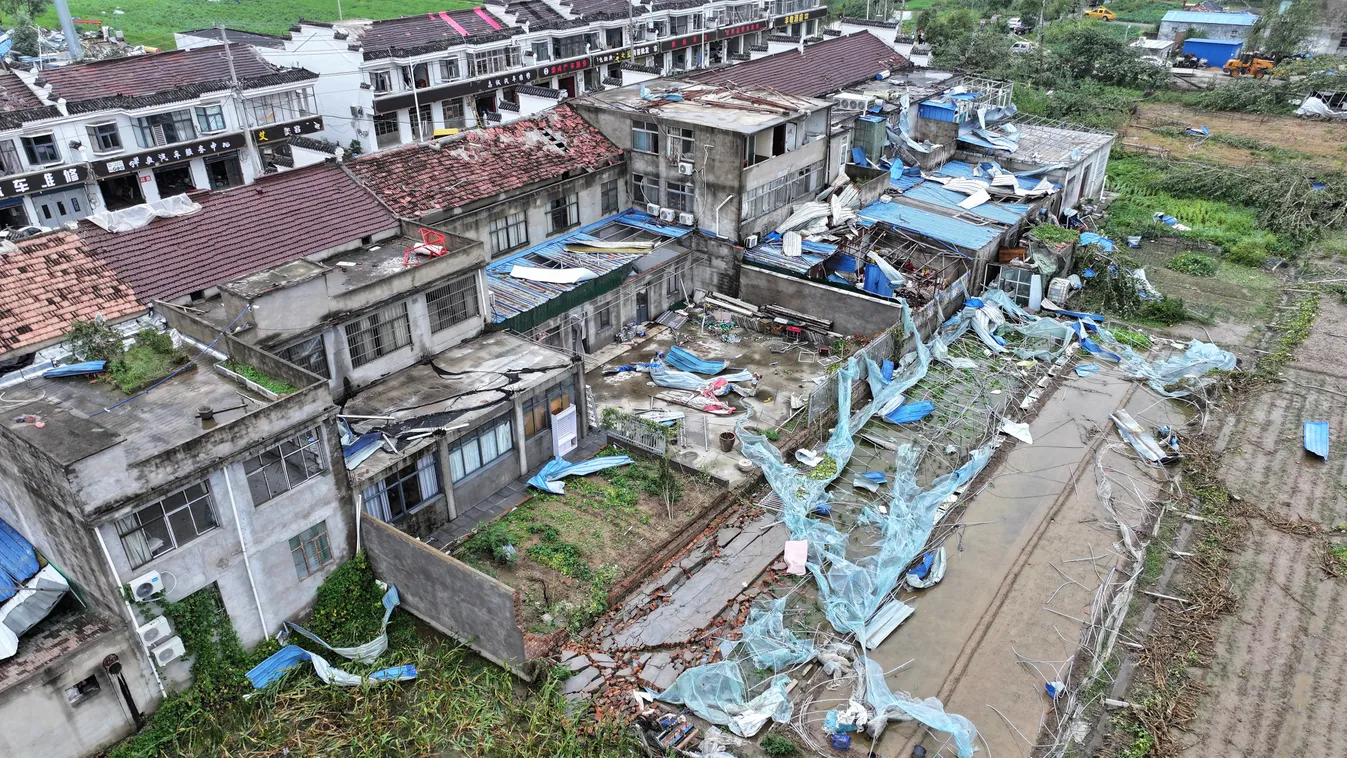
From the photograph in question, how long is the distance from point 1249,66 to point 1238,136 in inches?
780

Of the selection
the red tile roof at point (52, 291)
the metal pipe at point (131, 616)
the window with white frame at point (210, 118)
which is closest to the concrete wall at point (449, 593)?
the metal pipe at point (131, 616)

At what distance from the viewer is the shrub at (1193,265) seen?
41938 millimetres

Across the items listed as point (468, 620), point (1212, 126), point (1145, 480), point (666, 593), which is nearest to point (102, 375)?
point (468, 620)

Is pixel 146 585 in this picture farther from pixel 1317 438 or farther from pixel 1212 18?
pixel 1212 18

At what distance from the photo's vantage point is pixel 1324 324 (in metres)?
37.2

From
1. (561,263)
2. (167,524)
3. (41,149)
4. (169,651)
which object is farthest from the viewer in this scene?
(41,149)

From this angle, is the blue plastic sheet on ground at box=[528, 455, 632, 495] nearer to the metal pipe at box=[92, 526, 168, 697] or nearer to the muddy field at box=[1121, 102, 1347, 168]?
the metal pipe at box=[92, 526, 168, 697]

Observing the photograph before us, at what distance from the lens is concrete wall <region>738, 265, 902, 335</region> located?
109 feet

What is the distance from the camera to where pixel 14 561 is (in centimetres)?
Result: 1900

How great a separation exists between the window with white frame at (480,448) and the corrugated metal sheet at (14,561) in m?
9.66

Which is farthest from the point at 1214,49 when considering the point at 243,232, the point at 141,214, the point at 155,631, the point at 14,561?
the point at 14,561

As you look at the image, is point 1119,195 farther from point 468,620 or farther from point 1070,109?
point 468,620

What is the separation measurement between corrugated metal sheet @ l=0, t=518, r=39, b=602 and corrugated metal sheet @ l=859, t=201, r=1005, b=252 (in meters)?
32.0

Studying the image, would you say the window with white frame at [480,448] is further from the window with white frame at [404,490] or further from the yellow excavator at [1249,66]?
the yellow excavator at [1249,66]
